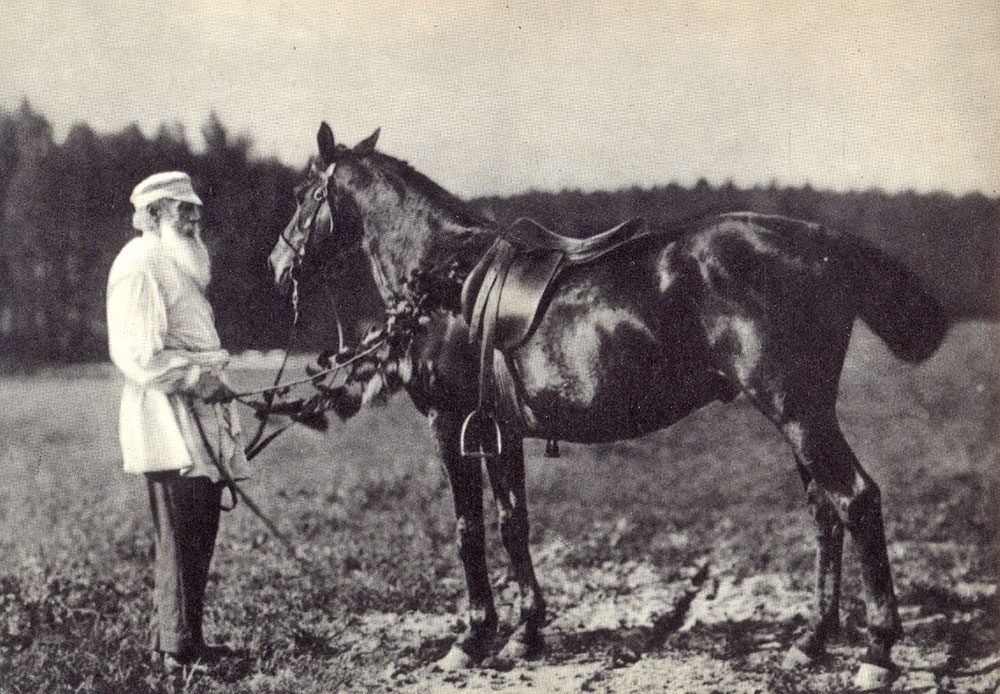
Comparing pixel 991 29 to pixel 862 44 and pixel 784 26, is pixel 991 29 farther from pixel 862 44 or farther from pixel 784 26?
pixel 784 26

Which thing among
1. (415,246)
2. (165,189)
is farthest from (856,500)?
(165,189)

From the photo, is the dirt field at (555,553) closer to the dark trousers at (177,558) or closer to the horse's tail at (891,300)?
the dark trousers at (177,558)

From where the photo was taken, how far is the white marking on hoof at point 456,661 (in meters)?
3.65

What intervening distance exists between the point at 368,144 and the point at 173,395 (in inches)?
51.7

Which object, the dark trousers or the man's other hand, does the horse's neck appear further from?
the dark trousers

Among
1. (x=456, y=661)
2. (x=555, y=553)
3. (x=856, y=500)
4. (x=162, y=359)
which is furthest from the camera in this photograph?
(x=555, y=553)

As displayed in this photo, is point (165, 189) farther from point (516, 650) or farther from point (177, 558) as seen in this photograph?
point (516, 650)

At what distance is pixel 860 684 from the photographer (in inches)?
131

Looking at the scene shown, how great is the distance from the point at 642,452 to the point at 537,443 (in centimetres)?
60

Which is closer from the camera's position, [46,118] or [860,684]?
[860,684]

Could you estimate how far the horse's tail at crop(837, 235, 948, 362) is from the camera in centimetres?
329

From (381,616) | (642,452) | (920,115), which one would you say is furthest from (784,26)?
(381,616)

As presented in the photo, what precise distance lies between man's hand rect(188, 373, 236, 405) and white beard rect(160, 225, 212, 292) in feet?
1.29

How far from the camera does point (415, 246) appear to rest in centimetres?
386
